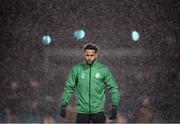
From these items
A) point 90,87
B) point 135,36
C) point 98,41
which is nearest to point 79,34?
point 98,41

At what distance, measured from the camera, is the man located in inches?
308

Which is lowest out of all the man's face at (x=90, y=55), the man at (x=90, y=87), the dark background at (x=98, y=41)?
the man at (x=90, y=87)

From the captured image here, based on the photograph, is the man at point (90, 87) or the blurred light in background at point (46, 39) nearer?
the man at point (90, 87)

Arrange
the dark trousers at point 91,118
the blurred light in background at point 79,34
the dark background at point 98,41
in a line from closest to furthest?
the dark trousers at point 91,118, the dark background at point 98,41, the blurred light in background at point 79,34

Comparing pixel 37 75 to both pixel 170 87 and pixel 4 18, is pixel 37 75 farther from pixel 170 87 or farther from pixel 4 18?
pixel 170 87

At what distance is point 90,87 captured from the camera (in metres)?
7.83

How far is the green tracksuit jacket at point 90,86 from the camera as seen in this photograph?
308 inches

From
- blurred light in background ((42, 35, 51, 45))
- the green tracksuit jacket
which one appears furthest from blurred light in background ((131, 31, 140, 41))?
the green tracksuit jacket

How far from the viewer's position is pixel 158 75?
11.9 metres

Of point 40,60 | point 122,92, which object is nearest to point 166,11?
point 122,92

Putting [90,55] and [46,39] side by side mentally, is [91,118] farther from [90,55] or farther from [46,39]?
[46,39]

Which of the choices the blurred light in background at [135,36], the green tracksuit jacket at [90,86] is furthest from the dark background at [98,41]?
the green tracksuit jacket at [90,86]

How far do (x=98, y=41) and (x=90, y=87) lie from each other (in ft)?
13.8

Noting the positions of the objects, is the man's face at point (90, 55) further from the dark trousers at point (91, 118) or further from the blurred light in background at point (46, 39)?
the blurred light in background at point (46, 39)
